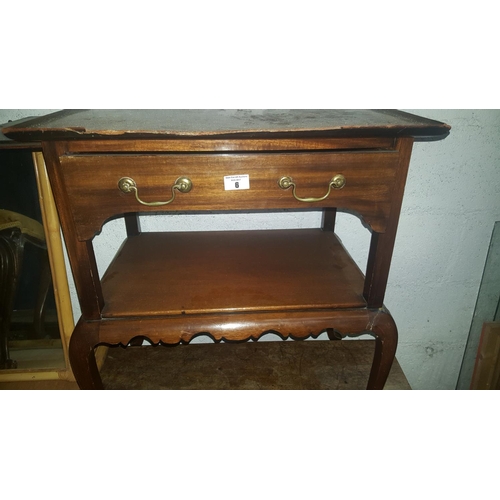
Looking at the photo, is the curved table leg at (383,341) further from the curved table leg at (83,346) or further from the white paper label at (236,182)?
the curved table leg at (83,346)

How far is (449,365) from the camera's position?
5.65ft

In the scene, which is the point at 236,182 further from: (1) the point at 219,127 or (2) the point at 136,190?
(2) the point at 136,190

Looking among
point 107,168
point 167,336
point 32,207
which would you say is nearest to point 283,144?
point 107,168

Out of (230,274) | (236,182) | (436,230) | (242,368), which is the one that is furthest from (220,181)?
(436,230)

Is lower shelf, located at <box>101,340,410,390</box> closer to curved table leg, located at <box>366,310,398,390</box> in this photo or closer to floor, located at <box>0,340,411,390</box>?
floor, located at <box>0,340,411,390</box>

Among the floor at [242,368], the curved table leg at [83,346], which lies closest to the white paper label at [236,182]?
the curved table leg at [83,346]

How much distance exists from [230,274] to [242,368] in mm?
404

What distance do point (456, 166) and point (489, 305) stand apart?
0.71 meters

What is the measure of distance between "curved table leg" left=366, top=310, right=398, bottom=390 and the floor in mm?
213

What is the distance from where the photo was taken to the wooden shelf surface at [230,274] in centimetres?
96

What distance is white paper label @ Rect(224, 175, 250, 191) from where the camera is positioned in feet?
2.57

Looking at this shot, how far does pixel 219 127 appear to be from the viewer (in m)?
0.76

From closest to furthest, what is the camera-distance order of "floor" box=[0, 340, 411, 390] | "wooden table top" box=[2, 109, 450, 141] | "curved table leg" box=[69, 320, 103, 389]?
"wooden table top" box=[2, 109, 450, 141], "curved table leg" box=[69, 320, 103, 389], "floor" box=[0, 340, 411, 390]

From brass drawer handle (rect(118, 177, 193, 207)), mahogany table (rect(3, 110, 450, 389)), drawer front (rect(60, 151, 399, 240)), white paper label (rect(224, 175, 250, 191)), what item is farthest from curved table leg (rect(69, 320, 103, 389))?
white paper label (rect(224, 175, 250, 191))
